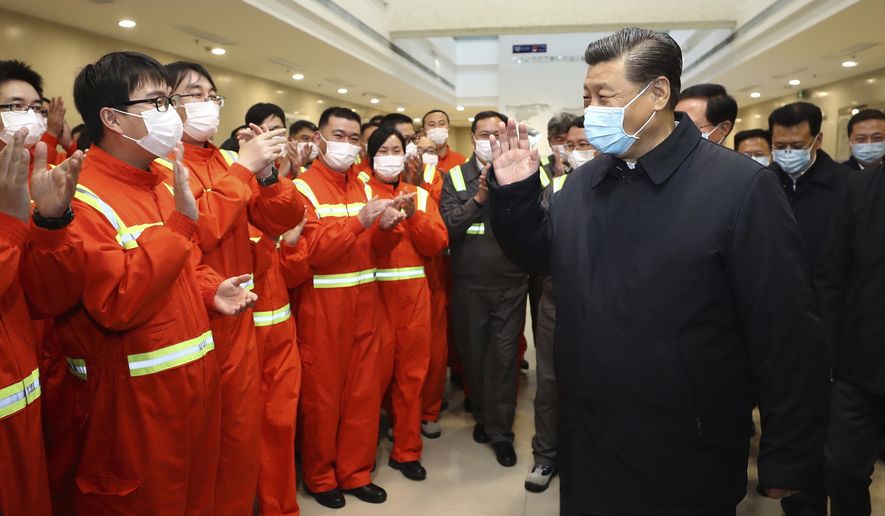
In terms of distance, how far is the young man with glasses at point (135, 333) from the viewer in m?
1.65

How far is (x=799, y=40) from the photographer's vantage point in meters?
6.78

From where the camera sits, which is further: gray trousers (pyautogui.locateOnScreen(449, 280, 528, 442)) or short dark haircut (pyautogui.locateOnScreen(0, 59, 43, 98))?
gray trousers (pyautogui.locateOnScreen(449, 280, 528, 442))

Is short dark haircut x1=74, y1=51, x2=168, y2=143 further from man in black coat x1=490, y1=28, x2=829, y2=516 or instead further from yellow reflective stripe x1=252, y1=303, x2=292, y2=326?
man in black coat x1=490, y1=28, x2=829, y2=516

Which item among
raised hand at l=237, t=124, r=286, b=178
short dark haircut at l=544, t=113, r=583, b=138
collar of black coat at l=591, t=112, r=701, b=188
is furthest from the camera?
short dark haircut at l=544, t=113, r=583, b=138

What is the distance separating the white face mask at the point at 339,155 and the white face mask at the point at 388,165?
0.25 meters

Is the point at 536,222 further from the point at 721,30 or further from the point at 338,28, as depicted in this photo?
the point at 721,30

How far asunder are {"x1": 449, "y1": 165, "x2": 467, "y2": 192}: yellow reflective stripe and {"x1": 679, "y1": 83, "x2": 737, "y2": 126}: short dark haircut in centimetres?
130

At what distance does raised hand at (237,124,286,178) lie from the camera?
2.02 m

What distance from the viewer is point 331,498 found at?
2.78 m

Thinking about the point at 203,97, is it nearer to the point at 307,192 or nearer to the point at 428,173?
the point at 307,192

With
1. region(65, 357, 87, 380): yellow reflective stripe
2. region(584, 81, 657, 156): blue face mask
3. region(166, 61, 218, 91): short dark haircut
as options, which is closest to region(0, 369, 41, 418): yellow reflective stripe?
region(65, 357, 87, 380): yellow reflective stripe

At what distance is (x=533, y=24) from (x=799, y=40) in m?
3.10

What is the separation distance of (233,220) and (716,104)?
2105 millimetres

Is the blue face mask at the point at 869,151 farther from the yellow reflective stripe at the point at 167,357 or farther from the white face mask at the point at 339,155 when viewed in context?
the yellow reflective stripe at the point at 167,357
